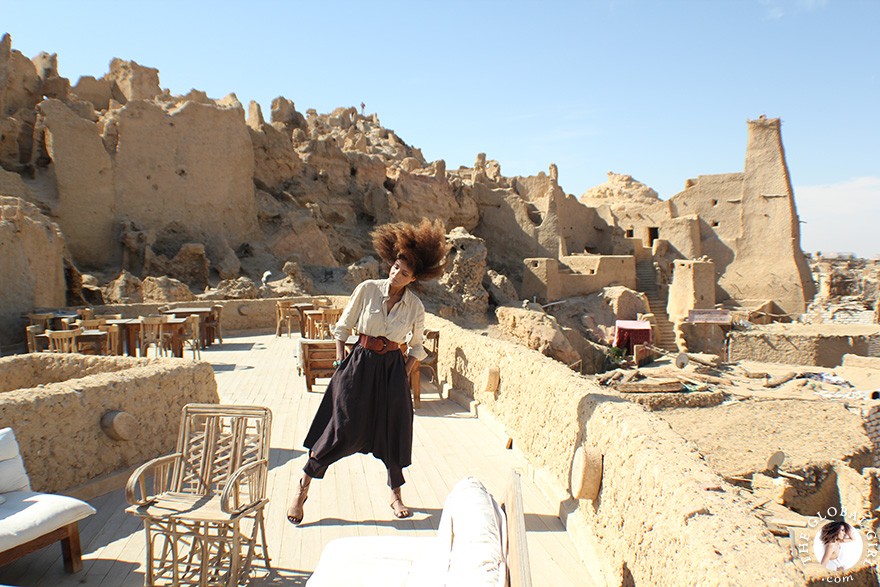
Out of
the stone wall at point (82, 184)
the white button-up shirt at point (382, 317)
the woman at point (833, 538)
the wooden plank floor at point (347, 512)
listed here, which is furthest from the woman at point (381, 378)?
the stone wall at point (82, 184)

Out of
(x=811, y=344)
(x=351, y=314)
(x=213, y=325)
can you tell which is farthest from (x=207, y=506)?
(x=811, y=344)

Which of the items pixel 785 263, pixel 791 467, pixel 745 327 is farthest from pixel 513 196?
pixel 791 467

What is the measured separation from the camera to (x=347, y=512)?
4078 millimetres

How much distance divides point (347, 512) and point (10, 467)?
1.90 m

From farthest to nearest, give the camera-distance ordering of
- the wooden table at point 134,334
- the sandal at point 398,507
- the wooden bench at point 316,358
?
the wooden table at point 134,334, the wooden bench at point 316,358, the sandal at point 398,507

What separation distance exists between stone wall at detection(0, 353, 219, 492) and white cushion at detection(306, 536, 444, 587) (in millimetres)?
2377

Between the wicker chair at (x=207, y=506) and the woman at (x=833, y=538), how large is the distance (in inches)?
170

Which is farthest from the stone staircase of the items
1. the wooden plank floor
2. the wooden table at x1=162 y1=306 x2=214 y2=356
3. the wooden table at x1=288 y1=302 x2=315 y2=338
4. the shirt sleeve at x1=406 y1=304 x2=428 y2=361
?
the shirt sleeve at x1=406 y1=304 x2=428 y2=361

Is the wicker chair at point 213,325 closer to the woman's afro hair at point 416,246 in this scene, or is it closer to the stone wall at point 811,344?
the woman's afro hair at point 416,246

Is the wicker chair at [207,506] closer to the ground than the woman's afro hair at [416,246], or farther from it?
closer to the ground

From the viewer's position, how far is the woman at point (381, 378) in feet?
12.8

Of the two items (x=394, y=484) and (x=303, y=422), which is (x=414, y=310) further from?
(x=303, y=422)

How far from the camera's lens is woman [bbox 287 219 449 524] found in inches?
154

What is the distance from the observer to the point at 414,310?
4102 mm
